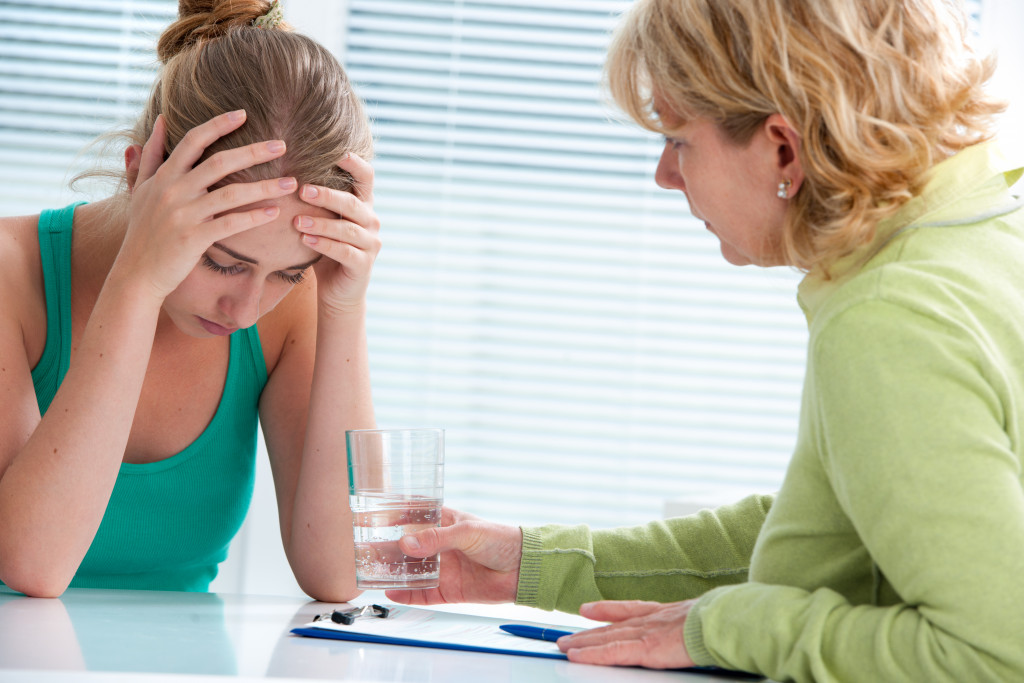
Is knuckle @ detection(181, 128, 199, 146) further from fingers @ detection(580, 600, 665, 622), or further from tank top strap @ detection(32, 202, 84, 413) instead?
fingers @ detection(580, 600, 665, 622)

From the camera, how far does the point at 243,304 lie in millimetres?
1211

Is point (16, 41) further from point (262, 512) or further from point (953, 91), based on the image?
point (953, 91)

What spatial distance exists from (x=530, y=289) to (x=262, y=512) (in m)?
0.95

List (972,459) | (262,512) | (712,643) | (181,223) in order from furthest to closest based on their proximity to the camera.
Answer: (262,512), (181,223), (712,643), (972,459)

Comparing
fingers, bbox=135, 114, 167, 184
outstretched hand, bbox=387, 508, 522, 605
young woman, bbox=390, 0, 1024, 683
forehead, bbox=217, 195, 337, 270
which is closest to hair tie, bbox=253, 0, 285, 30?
fingers, bbox=135, 114, 167, 184

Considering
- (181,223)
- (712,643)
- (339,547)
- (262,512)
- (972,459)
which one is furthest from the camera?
(262,512)

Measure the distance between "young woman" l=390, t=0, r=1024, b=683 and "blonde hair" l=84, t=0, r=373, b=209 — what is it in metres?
0.45

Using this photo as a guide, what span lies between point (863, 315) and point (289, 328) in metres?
1.03

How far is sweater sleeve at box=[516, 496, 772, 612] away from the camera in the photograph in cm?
110

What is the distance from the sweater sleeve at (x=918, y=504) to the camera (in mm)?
657

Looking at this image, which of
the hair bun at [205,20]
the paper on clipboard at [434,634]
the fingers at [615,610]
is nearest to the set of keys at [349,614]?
the paper on clipboard at [434,634]

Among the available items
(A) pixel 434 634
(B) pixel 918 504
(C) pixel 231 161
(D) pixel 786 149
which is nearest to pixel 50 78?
(C) pixel 231 161

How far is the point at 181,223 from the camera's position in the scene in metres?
1.12

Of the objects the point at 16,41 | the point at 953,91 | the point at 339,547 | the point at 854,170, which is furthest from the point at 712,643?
the point at 16,41
